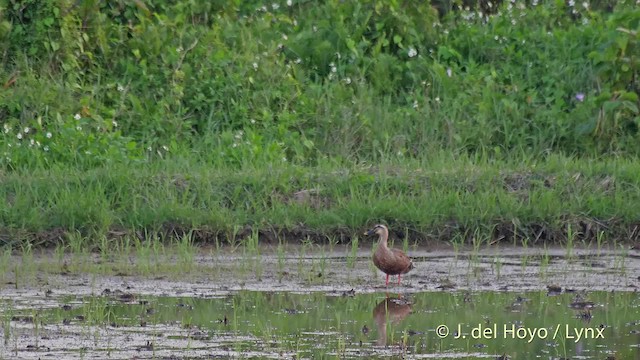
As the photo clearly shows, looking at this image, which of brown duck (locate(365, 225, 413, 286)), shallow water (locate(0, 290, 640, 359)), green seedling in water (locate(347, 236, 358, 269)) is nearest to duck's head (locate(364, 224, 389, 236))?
green seedling in water (locate(347, 236, 358, 269))

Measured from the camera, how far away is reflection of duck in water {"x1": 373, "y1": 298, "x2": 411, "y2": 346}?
23.0 feet

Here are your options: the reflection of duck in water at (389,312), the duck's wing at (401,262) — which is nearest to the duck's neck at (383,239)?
the duck's wing at (401,262)

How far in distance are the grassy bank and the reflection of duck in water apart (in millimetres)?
1673

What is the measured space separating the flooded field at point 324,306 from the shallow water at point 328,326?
0.4 inches

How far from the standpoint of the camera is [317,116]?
11.0 m

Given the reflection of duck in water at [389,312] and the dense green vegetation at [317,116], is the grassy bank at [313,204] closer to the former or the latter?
the dense green vegetation at [317,116]

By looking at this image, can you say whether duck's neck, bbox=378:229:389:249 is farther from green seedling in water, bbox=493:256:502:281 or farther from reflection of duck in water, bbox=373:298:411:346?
green seedling in water, bbox=493:256:502:281

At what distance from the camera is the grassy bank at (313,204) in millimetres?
9062

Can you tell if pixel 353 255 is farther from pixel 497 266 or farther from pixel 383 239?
pixel 497 266

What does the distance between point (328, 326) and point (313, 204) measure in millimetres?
2634

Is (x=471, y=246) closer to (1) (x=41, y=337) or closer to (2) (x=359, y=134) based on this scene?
(2) (x=359, y=134)

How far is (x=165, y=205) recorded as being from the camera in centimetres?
916

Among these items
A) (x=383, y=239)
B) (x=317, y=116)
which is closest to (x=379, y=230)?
(x=383, y=239)

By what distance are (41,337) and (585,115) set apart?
229 inches
